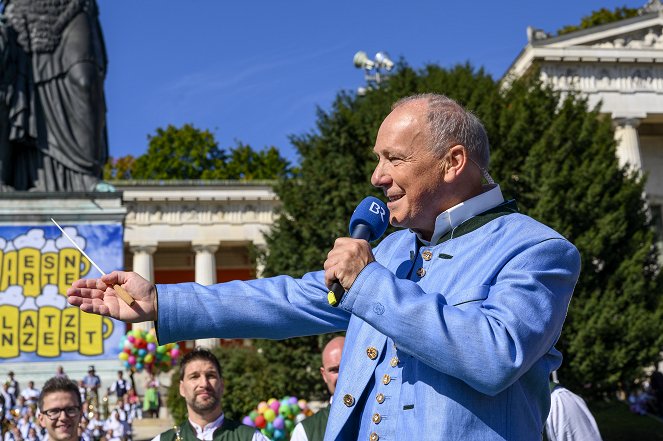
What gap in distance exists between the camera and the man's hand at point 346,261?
7.73 ft

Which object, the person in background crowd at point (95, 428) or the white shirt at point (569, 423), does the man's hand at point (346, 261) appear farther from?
the person in background crowd at point (95, 428)

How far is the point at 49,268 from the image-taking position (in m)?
11.4

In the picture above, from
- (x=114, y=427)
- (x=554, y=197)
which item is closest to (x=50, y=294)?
(x=114, y=427)

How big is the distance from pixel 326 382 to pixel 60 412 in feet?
6.03

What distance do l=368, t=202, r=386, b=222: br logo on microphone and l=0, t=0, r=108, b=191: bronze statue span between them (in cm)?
1059

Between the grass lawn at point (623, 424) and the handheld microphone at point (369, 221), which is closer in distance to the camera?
the handheld microphone at point (369, 221)

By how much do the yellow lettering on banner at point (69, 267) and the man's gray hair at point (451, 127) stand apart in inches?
369

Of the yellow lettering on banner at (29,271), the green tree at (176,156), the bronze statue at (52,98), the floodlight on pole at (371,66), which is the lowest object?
the yellow lettering on banner at (29,271)

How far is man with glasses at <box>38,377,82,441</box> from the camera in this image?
19.2 ft

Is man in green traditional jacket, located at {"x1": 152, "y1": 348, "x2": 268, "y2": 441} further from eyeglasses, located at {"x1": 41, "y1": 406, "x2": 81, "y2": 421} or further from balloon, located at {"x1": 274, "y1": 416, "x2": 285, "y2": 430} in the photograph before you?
balloon, located at {"x1": 274, "y1": 416, "x2": 285, "y2": 430}

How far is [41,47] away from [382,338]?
11.4 m

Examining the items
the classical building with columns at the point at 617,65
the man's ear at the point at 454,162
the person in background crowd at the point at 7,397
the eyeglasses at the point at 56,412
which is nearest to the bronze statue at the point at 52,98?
the person in background crowd at the point at 7,397

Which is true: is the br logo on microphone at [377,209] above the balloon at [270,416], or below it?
above

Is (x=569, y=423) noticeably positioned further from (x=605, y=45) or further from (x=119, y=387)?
(x=605, y=45)
